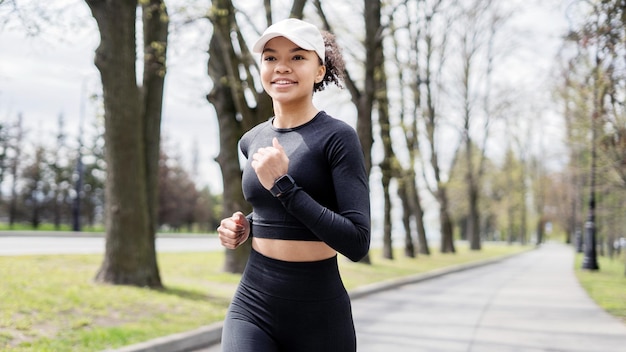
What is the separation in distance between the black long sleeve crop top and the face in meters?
0.11

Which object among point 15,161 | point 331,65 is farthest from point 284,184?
point 15,161

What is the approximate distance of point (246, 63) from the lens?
1210cm

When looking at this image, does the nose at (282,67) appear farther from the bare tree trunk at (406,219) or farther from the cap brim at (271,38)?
the bare tree trunk at (406,219)

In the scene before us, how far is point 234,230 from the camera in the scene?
226 centimetres

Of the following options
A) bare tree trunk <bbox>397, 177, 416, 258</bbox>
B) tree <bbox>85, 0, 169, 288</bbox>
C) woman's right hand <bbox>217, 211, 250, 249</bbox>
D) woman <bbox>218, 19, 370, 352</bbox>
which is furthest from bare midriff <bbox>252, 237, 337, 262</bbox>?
bare tree trunk <bbox>397, 177, 416, 258</bbox>

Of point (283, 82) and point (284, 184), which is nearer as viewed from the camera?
point (284, 184)

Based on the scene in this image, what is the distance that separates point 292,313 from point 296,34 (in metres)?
0.93

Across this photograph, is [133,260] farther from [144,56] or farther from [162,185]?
[162,185]

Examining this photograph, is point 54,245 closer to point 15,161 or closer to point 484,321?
point 484,321

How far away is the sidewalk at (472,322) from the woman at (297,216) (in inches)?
180

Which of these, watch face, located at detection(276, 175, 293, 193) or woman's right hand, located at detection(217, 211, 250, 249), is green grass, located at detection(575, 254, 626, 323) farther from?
watch face, located at detection(276, 175, 293, 193)

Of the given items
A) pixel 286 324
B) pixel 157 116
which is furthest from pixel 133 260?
pixel 286 324

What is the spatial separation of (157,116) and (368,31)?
26.9 feet

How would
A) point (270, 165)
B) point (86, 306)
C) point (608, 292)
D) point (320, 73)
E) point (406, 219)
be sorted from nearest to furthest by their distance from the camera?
point (270, 165)
point (320, 73)
point (86, 306)
point (608, 292)
point (406, 219)
